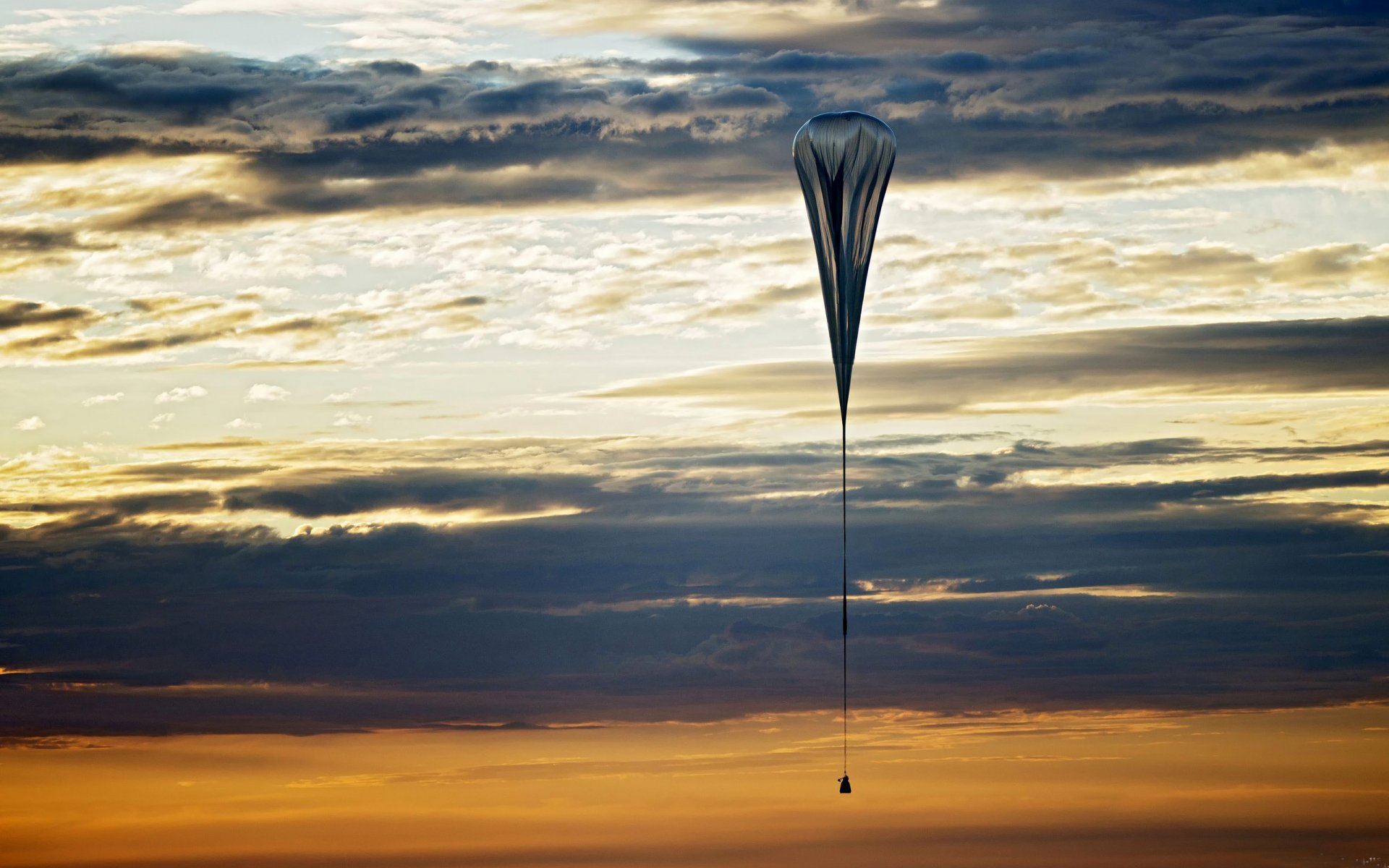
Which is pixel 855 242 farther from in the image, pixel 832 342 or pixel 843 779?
pixel 843 779

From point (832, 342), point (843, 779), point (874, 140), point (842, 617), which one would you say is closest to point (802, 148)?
point (874, 140)

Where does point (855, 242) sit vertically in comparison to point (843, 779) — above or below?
above

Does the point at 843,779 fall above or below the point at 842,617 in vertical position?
below

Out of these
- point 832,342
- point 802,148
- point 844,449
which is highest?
point 802,148

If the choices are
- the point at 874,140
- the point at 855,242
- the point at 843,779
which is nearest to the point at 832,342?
the point at 855,242

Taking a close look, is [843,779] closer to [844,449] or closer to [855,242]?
[844,449]

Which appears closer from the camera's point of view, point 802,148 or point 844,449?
point 844,449
